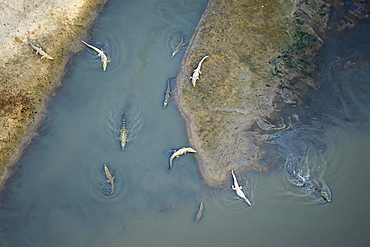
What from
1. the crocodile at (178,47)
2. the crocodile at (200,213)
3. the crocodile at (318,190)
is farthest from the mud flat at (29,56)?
the crocodile at (318,190)

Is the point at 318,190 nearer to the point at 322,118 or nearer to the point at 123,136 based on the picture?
the point at 322,118

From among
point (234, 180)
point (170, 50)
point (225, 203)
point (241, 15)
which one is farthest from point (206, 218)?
point (241, 15)

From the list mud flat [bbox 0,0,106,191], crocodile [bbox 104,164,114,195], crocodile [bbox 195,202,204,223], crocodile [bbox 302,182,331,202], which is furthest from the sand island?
crocodile [bbox 104,164,114,195]

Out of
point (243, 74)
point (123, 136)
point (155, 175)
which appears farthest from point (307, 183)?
point (123, 136)

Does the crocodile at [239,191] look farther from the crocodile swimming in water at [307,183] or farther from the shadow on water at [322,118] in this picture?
the crocodile swimming in water at [307,183]

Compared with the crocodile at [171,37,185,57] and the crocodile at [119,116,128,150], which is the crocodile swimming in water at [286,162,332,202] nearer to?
the crocodile at [119,116,128,150]

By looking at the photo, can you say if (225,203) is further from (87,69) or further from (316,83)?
(87,69)

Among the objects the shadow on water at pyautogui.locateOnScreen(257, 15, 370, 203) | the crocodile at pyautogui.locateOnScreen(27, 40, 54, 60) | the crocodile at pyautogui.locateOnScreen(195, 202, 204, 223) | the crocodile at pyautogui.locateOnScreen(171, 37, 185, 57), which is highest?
the shadow on water at pyautogui.locateOnScreen(257, 15, 370, 203)

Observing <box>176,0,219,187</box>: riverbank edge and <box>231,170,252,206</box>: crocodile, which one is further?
<box>176,0,219,187</box>: riverbank edge
